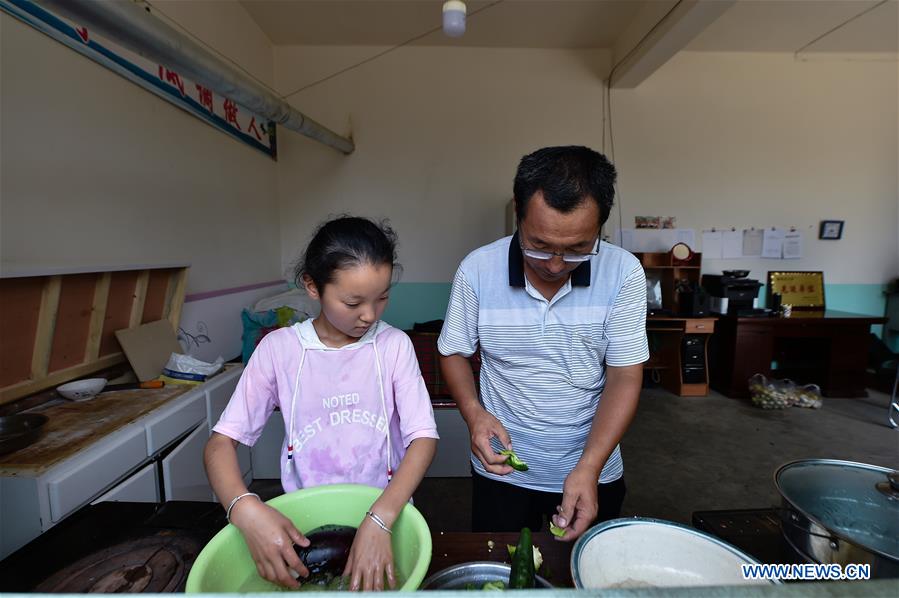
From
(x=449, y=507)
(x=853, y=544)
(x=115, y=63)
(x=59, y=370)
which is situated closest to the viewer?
(x=853, y=544)

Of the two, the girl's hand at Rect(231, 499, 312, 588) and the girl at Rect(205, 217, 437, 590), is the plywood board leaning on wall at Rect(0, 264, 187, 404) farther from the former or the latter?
the girl's hand at Rect(231, 499, 312, 588)

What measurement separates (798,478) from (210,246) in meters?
3.82

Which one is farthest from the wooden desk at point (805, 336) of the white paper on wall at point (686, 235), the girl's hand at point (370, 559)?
the girl's hand at point (370, 559)

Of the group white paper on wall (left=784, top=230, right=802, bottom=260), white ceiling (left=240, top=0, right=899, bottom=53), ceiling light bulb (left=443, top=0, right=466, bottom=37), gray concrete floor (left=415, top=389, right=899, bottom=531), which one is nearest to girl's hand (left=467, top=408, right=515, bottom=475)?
gray concrete floor (left=415, top=389, right=899, bottom=531)

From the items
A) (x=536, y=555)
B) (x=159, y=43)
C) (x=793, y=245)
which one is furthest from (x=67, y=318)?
(x=793, y=245)

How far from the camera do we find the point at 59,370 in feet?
6.39

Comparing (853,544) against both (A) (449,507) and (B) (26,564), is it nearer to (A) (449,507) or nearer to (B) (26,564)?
(B) (26,564)

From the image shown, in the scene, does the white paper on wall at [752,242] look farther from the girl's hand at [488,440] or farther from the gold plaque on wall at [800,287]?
the girl's hand at [488,440]

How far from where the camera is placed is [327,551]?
0.81 meters

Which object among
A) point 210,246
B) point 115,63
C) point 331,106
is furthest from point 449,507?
point 331,106

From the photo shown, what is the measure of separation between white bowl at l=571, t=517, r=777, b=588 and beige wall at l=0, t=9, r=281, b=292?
2035 mm

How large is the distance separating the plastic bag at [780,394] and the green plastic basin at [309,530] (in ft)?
15.6

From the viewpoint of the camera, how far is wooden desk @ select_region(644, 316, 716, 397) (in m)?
4.60

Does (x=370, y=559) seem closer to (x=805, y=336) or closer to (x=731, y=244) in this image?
(x=805, y=336)
